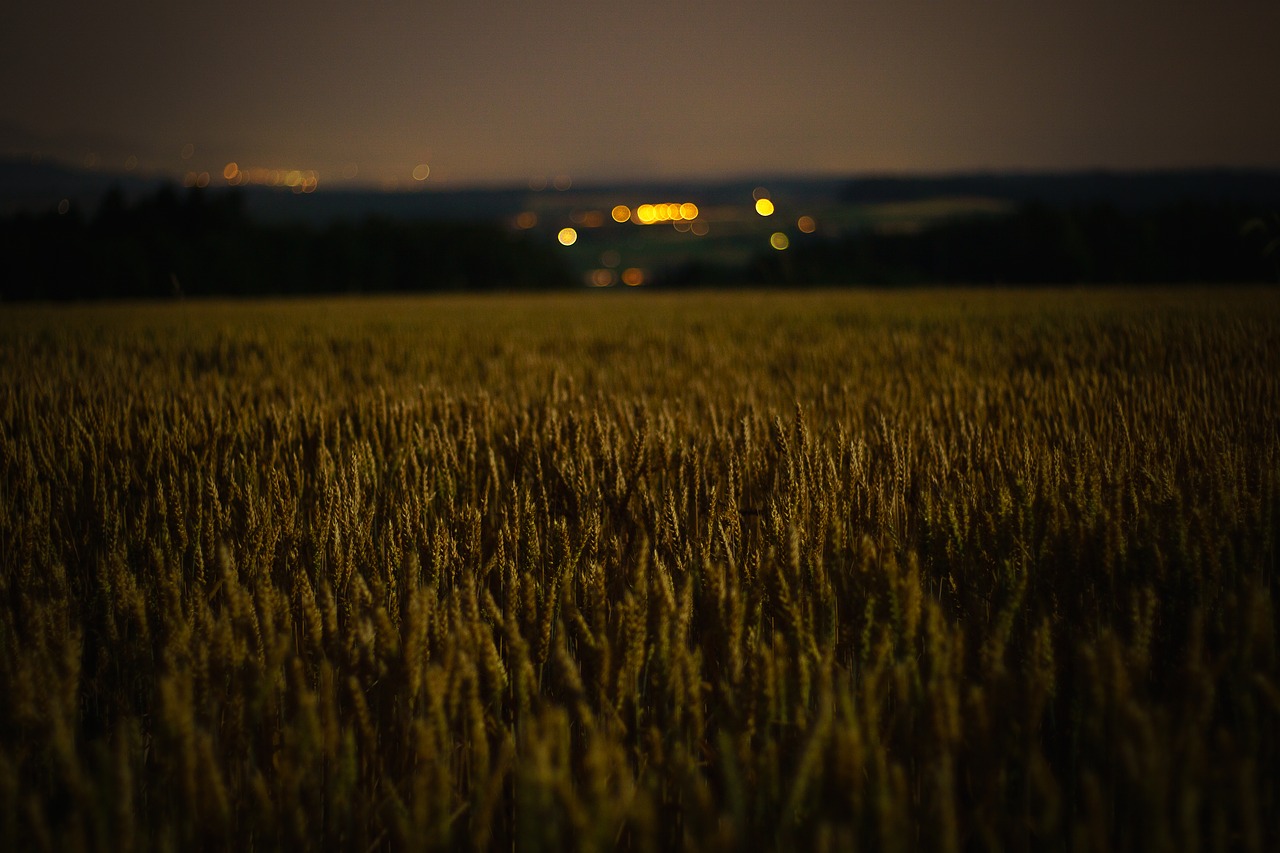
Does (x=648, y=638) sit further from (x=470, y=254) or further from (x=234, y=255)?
(x=470, y=254)

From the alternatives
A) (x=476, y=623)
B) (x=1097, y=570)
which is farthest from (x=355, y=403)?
(x=1097, y=570)

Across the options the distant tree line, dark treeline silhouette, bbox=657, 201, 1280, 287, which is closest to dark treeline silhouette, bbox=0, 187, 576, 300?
the distant tree line

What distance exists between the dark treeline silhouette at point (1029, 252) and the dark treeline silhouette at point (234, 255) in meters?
16.7

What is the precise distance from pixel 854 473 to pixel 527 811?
63.5 inches

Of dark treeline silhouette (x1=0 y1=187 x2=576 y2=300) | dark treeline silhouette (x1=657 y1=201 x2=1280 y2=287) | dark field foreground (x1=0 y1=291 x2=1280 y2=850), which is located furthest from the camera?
dark treeline silhouette (x1=657 y1=201 x2=1280 y2=287)

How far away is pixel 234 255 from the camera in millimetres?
52656

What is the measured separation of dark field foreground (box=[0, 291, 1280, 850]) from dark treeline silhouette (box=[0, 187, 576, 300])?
146 feet

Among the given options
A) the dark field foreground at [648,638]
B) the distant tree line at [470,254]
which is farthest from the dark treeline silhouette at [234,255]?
the dark field foreground at [648,638]

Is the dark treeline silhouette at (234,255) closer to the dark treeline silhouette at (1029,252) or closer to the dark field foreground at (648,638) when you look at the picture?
the dark treeline silhouette at (1029,252)

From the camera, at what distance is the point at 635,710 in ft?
3.95

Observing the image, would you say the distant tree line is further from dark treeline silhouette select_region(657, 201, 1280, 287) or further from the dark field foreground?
the dark field foreground

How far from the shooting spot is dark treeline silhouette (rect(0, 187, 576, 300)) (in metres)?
45.5

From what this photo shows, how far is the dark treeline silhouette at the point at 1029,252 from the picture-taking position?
47156mm

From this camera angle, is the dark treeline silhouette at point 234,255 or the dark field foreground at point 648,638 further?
Answer: the dark treeline silhouette at point 234,255
